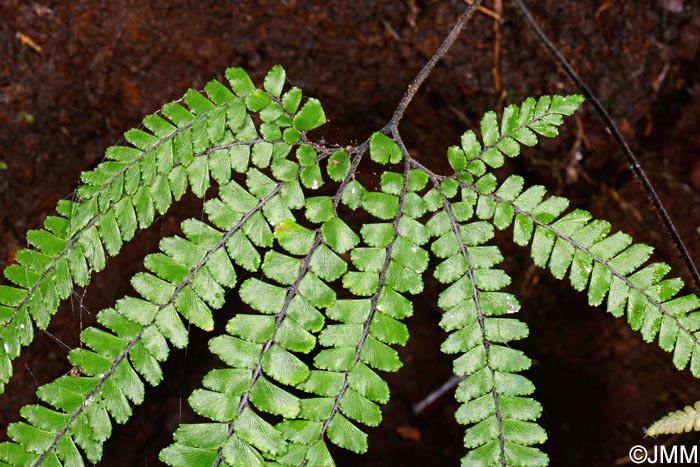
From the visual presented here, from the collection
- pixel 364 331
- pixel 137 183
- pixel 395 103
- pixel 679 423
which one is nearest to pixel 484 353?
pixel 364 331

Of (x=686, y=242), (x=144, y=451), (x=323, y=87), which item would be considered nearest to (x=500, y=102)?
(x=323, y=87)

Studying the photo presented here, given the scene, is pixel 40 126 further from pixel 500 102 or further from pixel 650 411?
pixel 650 411

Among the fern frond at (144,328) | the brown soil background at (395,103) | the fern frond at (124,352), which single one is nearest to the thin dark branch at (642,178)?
the brown soil background at (395,103)

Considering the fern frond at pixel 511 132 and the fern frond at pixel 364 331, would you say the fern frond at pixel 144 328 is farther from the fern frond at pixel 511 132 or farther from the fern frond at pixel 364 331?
the fern frond at pixel 511 132

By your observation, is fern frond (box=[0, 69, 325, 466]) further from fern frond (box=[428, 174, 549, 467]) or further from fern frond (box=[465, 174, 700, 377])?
fern frond (box=[465, 174, 700, 377])

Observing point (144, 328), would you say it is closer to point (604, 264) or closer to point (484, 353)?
point (484, 353)

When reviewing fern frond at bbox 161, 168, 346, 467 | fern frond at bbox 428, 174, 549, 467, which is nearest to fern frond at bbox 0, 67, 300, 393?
fern frond at bbox 161, 168, 346, 467
